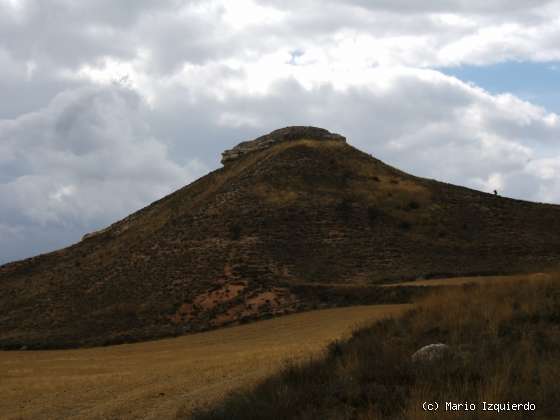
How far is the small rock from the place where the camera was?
9813 mm

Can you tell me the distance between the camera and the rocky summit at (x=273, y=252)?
3091 cm

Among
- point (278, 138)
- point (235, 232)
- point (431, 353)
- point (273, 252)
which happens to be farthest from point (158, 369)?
point (278, 138)

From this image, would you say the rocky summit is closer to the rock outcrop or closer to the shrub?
the shrub

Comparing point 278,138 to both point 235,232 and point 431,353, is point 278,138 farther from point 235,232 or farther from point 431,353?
point 431,353

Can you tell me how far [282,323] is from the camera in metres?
26.4

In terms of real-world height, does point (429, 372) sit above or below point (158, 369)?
above

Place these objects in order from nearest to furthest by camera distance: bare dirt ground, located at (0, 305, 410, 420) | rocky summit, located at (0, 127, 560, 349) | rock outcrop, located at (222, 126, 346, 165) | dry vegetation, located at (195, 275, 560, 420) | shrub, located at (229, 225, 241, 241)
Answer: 1. dry vegetation, located at (195, 275, 560, 420)
2. bare dirt ground, located at (0, 305, 410, 420)
3. rocky summit, located at (0, 127, 560, 349)
4. shrub, located at (229, 225, 241, 241)
5. rock outcrop, located at (222, 126, 346, 165)

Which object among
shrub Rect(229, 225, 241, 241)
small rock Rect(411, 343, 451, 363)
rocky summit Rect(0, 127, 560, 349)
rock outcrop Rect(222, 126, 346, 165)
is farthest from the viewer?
→ rock outcrop Rect(222, 126, 346, 165)

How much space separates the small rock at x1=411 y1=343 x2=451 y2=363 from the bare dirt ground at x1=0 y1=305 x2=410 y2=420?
333 cm

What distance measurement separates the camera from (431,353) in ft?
33.1

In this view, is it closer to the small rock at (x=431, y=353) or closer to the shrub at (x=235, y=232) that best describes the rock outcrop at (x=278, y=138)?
the shrub at (x=235, y=232)

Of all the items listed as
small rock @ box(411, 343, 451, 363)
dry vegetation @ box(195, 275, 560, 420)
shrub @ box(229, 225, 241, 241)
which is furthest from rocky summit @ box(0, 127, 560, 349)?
small rock @ box(411, 343, 451, 363)

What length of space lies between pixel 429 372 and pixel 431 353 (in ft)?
3.06

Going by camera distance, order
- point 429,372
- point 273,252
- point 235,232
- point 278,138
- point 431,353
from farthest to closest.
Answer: point 278,138 → point 235,232 → point 273,252 → point 431,353 → point 429,372
